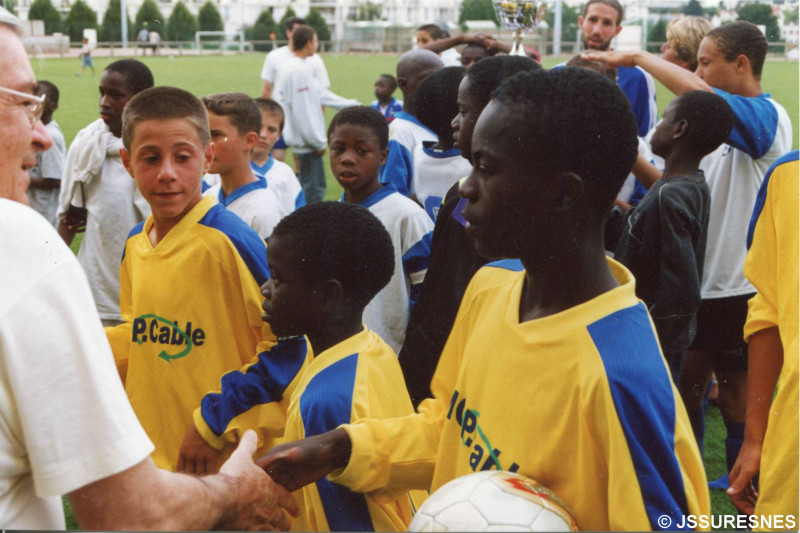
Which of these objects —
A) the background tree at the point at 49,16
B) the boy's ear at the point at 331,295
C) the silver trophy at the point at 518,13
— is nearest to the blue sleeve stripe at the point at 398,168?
the silver trophy at the point at 518,13

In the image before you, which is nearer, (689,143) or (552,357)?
(552,357)

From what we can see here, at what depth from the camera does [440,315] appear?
8.93 ft

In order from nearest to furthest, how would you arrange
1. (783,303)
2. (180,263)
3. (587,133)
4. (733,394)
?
(587,133), (783,303), (180,263), (733,394)

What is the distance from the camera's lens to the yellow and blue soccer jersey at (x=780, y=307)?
1.92 metres

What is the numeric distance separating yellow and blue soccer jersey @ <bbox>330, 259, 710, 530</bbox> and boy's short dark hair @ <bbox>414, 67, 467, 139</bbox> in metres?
2.44

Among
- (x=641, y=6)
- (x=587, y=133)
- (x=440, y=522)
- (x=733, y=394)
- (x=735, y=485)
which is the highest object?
(x=641, y=6)

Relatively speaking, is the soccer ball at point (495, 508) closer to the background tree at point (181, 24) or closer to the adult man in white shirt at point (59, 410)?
the adult man in white shirt at point (59, 410)

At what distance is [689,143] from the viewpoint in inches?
131

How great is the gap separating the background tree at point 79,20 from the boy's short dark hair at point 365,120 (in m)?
29.7

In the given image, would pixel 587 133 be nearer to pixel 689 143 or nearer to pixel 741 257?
pixel 689 143

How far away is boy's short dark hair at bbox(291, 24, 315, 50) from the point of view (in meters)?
9.20

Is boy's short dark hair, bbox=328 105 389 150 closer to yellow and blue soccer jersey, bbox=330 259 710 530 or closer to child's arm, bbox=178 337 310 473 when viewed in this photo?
child's arm, bbox=178 337 310 473

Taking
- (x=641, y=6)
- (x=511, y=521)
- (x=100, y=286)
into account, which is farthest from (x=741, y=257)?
(x=641, y=6)

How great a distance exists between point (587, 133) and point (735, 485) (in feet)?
3.84
